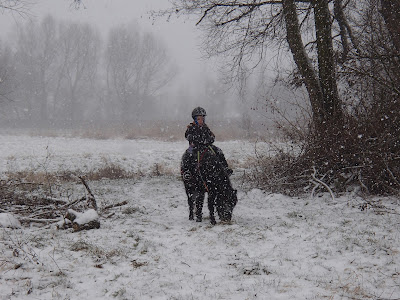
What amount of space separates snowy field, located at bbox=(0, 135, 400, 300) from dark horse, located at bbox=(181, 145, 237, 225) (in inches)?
15.3

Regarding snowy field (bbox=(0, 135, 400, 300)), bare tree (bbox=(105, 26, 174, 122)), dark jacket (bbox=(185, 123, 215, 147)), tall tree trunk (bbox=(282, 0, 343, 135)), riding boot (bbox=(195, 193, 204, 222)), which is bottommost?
snowy field (bbox=(0, 135, 400, 300))

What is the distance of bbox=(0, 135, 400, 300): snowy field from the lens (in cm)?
305

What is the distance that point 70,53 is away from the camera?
46.9 metres

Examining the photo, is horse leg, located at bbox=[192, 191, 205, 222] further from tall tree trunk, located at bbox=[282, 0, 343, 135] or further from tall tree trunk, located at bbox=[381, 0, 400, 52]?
tall tree trunk, located at bbox=[381, 0, 400, 52]

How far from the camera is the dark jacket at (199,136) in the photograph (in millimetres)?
5203

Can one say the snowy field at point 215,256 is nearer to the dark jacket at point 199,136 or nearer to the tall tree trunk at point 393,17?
the dark jacket at point 199,136

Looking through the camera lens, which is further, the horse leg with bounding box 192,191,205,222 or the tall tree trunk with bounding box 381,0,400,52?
the tall tree trunk with bounding box 381,0,400,52

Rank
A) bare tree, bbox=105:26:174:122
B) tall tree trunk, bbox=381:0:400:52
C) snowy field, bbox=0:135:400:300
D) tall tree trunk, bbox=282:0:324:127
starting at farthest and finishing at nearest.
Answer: bare tree, bbox=105:26:174:122 → tall tree trunk, bbox=282:0:324:127 → tall tree trunk, bbox=381:0:400:52 → snowy field, bbox=0:135:400:300

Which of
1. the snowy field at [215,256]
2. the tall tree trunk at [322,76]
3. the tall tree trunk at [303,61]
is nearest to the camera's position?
the snowy field at [215,256]

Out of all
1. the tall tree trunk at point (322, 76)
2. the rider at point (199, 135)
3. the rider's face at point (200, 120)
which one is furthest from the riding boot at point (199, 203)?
the tall tree trunk at point (322, 76)

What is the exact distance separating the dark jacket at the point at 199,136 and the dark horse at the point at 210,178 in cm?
11

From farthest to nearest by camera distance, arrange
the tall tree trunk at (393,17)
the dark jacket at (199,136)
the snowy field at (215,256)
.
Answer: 1. the tall tree trunk at (393,17)
2. the dark jacket at (199,136)
3. the snowy field at (215,256)

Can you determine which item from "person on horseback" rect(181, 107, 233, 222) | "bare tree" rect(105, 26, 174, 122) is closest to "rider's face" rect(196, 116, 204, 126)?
"person on horseback" rect(181, 107, 233, 222)

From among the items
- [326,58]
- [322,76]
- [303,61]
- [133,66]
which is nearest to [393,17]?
[326,58]
